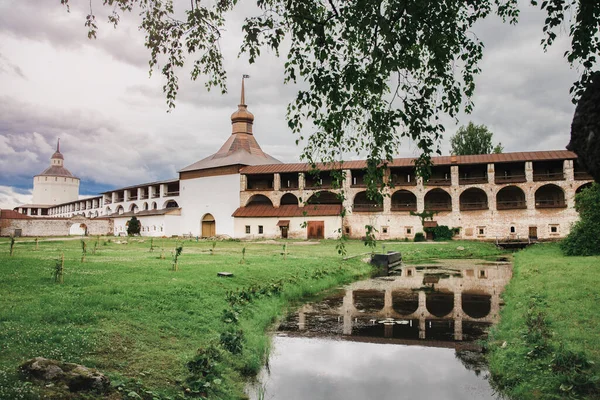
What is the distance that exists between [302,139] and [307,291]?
402 inches

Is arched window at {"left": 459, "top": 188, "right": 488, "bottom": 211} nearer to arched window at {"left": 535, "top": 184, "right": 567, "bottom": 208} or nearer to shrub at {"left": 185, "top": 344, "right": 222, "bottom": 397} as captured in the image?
arched window at {"left": 535, "top": 184, "right": 567, "bottom": 208}

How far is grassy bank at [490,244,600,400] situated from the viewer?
5801 millimetres

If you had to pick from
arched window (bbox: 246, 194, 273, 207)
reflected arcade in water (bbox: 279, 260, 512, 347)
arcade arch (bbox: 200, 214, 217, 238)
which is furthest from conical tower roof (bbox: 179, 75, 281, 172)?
reflected arcade in water (bbox: 279, 260, 512, 347)

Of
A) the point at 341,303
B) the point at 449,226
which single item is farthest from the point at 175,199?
the point at 341,303

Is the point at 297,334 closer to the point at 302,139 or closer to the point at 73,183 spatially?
the point at 302,139

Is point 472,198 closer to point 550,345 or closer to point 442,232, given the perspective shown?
point 442,232

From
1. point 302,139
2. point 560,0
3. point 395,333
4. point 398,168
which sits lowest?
point 395,333

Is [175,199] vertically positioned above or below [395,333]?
above

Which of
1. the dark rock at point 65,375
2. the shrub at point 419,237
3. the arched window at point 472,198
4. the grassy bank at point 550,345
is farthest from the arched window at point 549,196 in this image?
the dark rock at point 65,375

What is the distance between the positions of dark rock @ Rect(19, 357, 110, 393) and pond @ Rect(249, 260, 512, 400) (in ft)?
7.45

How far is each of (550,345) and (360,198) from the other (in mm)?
41589

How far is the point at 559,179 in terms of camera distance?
4175 centimetres

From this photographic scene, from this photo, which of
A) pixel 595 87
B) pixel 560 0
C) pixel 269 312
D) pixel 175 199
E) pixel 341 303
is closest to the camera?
pixel 595 87

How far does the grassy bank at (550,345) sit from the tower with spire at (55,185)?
A: 336 ft
